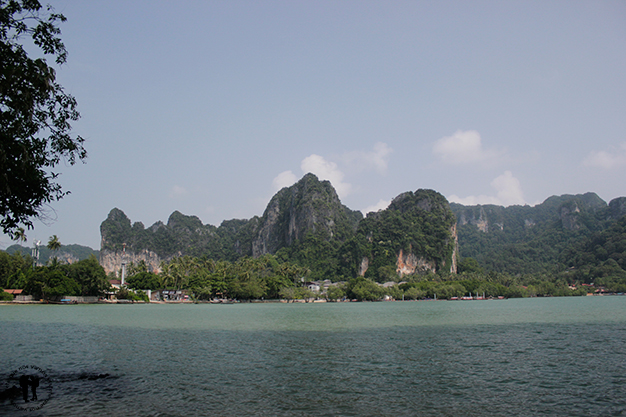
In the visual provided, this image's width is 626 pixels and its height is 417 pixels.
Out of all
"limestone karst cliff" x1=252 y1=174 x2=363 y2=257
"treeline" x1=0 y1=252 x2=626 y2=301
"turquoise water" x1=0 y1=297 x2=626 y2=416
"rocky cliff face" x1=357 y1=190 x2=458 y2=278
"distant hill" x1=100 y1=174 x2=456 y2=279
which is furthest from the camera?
"limestone karst cliff" x1=252 y1=174 x2=363 y2=257

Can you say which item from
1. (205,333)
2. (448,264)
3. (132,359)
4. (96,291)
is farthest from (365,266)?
(132,359)

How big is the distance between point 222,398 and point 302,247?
16223 centimetres

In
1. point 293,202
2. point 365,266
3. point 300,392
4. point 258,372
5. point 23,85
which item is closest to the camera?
point 23,85

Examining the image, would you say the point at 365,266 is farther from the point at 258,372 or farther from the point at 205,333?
the point at 258,372

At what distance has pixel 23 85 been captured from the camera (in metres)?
9.36

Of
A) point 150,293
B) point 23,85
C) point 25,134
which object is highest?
point 23,85

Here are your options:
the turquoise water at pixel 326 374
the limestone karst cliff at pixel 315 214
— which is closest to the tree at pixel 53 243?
the turquoise water at pixel 326 374

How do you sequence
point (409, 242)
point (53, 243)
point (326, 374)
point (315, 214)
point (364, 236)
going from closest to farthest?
point (326, 374) → point (53, 243) → point (409, 242) → point (364, 236) → point (315, 214)

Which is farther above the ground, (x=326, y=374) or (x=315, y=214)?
(x=315, y=214)

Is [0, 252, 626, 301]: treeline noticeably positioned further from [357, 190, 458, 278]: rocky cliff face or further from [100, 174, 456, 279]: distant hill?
[100, 174, 456, 279]: distant hill

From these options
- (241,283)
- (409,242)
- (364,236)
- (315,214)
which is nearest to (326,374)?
(241,283)

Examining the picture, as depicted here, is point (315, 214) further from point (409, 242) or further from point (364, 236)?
point (409, 242)

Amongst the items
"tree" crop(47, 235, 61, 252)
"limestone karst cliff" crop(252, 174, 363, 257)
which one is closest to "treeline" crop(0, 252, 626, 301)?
"tree" crop(47, 235, 61, 252)

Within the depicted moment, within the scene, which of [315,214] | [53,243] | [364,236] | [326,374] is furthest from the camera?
[315,214]
